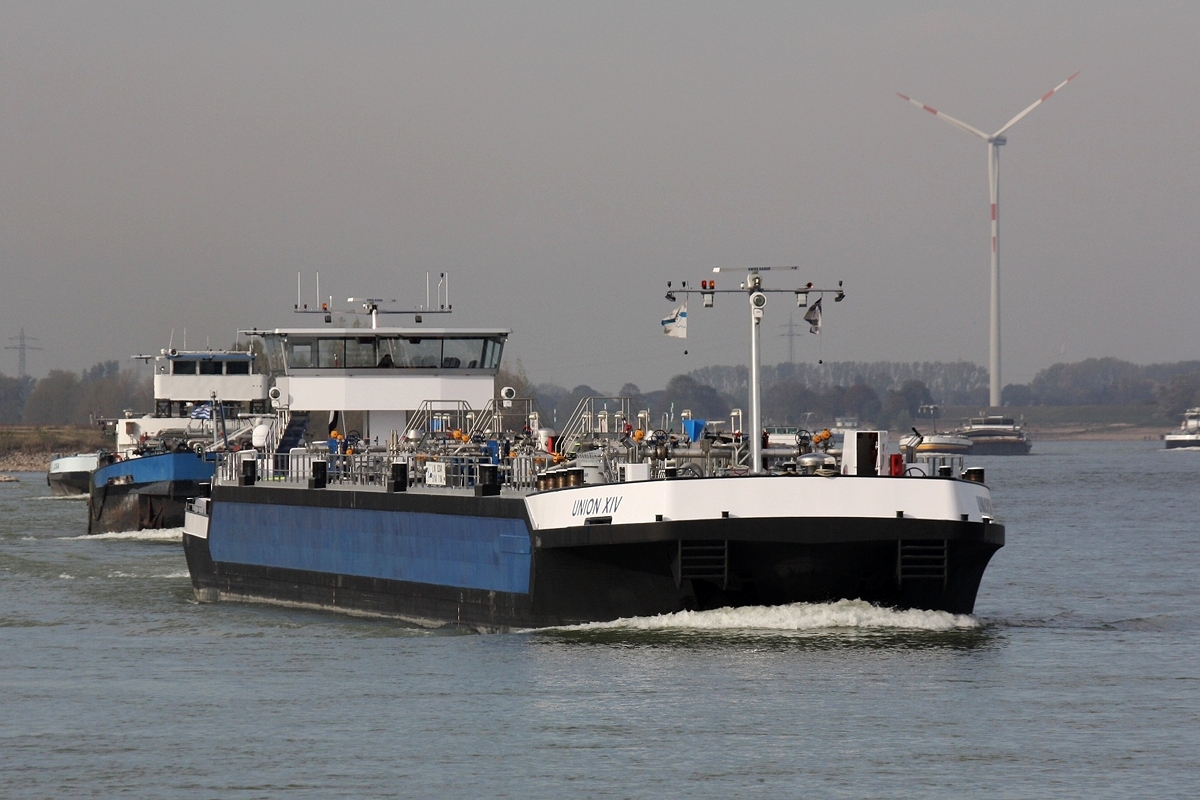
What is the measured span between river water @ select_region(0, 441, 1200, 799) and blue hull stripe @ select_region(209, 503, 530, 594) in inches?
38.9

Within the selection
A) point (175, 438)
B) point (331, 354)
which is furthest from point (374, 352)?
point (175, 438)

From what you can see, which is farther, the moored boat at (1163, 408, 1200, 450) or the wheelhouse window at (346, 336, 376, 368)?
the moored boat at (1163, 408, 1200, 450)

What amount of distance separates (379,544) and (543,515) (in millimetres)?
5792

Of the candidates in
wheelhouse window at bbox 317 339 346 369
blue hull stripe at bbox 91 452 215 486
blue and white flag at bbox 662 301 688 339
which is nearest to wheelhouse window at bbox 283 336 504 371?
wheelhouse window at bbox 317 339 346 369

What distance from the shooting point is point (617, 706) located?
20453 mm

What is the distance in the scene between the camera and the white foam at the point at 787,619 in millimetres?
23922

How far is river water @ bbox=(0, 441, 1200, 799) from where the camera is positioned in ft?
57.4

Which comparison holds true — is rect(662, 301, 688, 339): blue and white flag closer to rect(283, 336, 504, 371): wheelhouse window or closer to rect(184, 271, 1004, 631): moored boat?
rect(184, 271, 1004, 631): moored boat

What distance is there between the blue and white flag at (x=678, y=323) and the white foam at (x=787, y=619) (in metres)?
5.10

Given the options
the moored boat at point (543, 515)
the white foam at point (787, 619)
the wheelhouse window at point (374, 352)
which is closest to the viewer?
the moored boat at point (543, 515)

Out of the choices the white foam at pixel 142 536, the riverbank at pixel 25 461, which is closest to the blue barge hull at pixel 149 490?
the white foam at pixel 142 536

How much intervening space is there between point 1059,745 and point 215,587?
69.8 ft

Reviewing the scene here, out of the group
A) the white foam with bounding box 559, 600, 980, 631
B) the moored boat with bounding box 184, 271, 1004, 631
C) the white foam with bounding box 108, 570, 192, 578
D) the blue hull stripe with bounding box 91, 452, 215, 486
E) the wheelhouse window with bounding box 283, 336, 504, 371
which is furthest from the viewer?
the blue hull stripe with bounding box 91, 452, 215, 486

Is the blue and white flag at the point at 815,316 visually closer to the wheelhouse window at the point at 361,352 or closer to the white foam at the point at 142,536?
the wheelhouse window at the point at 361,352
